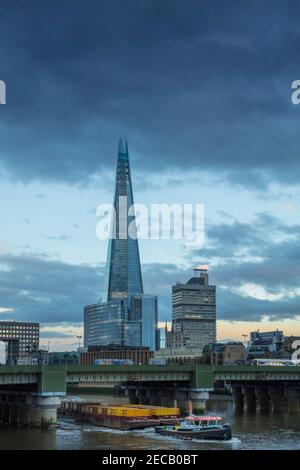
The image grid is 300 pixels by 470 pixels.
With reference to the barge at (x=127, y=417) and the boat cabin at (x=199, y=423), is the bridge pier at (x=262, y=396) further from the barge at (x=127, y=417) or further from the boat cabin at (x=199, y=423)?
the boat cabin at (x=199, y=423)

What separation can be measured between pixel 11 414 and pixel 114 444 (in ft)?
152

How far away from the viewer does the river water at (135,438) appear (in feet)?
347

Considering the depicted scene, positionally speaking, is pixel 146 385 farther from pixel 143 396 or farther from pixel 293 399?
pixel 293 399

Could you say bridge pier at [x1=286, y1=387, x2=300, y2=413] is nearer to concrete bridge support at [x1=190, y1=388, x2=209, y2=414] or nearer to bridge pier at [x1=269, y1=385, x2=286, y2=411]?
bridge pier at [x1=269, y1=385, x2=286, y2=411]

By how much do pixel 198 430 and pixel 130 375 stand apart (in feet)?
136

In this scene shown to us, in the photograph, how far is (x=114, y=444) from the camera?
10819 cm

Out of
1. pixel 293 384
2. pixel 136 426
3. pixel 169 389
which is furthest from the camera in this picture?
pixel 293 384

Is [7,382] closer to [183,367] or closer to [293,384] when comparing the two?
[183,367]

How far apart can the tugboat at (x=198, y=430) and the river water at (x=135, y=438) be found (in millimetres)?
1737

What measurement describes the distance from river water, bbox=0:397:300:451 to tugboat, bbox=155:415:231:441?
1737mm

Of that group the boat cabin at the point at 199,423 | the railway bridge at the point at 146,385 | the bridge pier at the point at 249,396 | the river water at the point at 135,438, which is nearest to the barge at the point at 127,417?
the river water at the point at 135,438

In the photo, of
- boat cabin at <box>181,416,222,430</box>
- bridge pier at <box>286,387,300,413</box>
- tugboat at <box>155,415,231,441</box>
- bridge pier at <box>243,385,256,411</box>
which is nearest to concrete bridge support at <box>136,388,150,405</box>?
bridge pier at <box>243,385,256,411</box>

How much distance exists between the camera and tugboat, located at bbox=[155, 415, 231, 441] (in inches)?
4481
